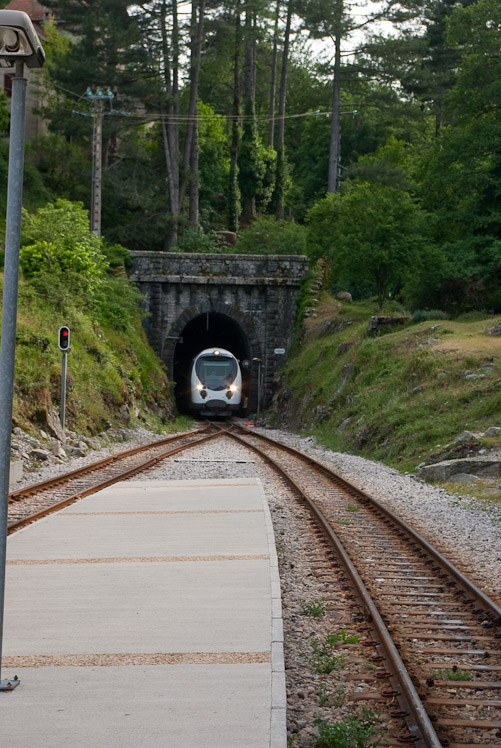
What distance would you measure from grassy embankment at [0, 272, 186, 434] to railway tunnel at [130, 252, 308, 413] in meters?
2.22

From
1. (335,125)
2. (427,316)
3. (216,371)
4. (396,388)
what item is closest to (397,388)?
(396,388)

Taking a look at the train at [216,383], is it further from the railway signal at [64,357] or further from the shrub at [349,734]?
the shrub at [349,734]

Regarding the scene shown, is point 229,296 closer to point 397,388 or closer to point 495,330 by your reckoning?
point 495,330

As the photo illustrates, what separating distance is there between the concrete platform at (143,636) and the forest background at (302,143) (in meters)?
26.2

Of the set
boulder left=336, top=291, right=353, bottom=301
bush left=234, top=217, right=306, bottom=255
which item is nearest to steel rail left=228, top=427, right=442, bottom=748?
boulder left=336, top=291, right=353, bottom=301

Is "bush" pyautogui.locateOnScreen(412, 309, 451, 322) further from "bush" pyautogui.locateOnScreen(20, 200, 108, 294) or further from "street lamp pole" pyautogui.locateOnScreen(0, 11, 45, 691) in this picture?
"street lamp pole" pyautogui.locateOnScreen(0, 11, 45, 691)

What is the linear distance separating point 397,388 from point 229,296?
18.6 meters

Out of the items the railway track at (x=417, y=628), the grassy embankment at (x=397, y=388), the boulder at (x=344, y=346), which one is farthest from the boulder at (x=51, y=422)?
the boulder at (x=344, y=346)

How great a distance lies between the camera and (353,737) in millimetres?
5121

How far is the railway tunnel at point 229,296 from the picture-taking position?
141 ft

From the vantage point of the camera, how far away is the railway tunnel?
42.9 meters

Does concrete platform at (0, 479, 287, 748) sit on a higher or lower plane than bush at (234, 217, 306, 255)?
lower

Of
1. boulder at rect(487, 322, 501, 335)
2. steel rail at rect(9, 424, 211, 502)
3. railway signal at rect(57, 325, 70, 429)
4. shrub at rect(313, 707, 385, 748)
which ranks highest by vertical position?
boulder at rect(487, 322, 501, 335)

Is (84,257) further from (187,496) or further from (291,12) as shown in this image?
(291,12)
